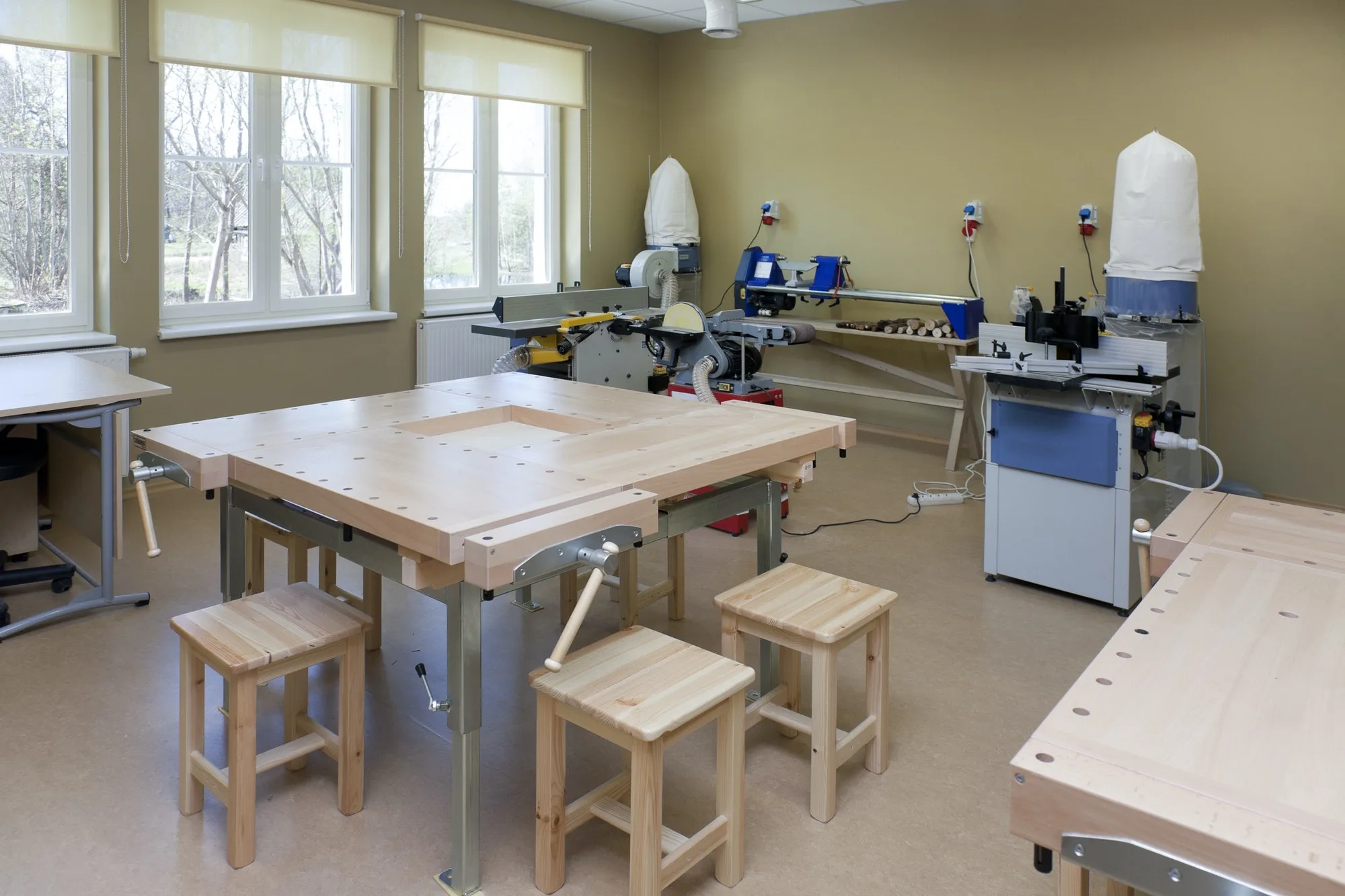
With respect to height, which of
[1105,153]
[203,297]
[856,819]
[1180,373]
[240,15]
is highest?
[240,15]

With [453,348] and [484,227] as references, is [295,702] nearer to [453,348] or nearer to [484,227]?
[453,348]

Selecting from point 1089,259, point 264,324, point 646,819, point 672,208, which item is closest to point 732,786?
point 646,819

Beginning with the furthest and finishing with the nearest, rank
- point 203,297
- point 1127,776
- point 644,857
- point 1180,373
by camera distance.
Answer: point 203,297, point 1180,373, point 644,857, point 1127,776

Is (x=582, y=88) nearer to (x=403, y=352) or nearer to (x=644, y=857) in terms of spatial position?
(x=403, y=352)

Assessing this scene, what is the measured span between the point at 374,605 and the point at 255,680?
1021 millimetres

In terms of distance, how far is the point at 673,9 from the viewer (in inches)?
239

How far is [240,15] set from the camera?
480 centimetres

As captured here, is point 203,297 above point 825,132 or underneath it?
underneath

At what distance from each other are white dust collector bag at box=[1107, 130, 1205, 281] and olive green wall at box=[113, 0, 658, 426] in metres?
3.55

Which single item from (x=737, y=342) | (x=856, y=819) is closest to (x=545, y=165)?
(x=737, y=342)

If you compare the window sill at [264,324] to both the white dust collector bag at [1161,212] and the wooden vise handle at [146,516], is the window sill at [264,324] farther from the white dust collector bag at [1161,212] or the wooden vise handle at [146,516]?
the white dust collector bag at [1161,212]

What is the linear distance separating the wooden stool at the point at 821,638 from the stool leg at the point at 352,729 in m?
0.82

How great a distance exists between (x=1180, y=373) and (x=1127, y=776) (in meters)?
3.25

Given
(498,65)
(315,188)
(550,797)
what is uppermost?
(498,65)
